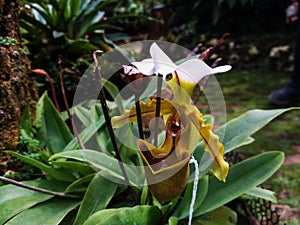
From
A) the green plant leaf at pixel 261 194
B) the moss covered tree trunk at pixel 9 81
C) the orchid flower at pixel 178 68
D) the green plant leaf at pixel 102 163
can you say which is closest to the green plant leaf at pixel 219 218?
the green plant leaf at pixel 261 194

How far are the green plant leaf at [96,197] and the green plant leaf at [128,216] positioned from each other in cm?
6

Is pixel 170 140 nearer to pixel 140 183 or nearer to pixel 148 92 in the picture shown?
pixel 140 183

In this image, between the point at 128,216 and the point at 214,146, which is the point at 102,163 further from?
the point at 214,146

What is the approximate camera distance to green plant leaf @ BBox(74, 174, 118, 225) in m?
1.01

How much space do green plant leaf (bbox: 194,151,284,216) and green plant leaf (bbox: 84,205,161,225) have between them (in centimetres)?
16

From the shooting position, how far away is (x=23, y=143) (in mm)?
1274

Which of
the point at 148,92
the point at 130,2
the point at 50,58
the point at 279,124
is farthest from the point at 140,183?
the point at 130,2

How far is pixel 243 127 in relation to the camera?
1.23m

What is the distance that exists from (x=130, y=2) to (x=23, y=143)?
336cm

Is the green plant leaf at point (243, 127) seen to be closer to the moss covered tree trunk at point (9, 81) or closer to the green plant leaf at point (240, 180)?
the green plant leaf at point (240, 180)

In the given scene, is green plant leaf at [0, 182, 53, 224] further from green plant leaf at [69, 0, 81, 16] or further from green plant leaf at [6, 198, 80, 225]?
green plant leaf at [69, 0, 81, 16]

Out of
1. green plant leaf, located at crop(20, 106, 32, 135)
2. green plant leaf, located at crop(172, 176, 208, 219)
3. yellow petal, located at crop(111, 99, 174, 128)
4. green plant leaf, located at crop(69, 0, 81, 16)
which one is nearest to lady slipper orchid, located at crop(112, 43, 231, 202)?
yellow petal, located at crop(111, 99, 174, 128)

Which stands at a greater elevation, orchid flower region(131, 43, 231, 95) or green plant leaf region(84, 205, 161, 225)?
orchid flower region(131, 43, 231, 95)

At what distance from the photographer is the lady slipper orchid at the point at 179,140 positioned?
843 millimetres
